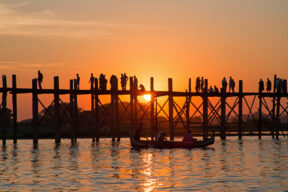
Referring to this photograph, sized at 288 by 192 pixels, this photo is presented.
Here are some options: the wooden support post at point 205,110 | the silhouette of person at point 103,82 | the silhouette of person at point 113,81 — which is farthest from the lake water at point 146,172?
the wooden support post at point 205,110

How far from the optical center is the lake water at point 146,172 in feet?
70.8

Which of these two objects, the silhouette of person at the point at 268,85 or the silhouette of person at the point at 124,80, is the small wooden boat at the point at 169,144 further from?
the silhouette of person at the point at 268,85

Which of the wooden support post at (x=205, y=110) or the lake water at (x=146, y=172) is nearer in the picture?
the lake water at (x=146, y=172)

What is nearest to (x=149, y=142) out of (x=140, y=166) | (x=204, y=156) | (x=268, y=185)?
(x=204, y=156)

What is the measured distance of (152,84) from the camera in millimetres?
51625

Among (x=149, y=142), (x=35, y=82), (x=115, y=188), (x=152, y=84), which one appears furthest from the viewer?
(x=152, y=84)

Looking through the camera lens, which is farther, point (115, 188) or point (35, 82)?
point (35, 82)

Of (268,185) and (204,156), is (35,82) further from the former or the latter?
(268,185)

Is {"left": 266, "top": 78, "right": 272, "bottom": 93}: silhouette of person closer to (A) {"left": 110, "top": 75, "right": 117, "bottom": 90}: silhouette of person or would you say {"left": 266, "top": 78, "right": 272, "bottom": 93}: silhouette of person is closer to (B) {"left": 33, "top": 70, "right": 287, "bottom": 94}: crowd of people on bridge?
(B) {"left": 33, "top": 70, "right": 287, "bottom": 94}: crowd of people on bridge

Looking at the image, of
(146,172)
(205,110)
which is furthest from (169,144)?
(146,172)

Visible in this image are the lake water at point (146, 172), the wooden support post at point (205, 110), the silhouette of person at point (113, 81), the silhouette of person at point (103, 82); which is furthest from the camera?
the wooden support post at point (205, 110)

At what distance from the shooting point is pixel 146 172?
2653cm

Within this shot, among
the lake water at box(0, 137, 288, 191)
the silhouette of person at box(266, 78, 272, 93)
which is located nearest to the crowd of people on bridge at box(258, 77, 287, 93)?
the silhouette of person at box(266, 78, 272, 93)

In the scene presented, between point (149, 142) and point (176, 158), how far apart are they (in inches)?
345
